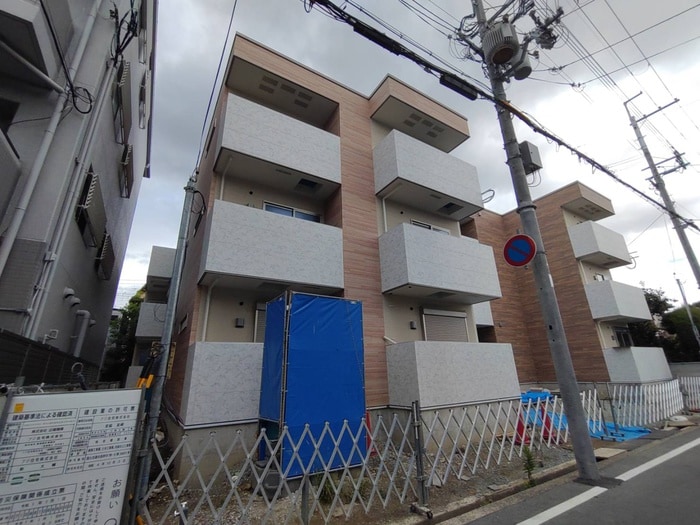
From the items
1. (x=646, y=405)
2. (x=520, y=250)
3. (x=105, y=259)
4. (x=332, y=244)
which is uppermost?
(x=105, y=259)

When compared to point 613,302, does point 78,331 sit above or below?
below

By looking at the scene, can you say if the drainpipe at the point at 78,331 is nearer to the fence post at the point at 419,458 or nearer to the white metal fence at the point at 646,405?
the fence post at the point at 419,458

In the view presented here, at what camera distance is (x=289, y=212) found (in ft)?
28.8

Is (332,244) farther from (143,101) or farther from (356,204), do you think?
(143,101)

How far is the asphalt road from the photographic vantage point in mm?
3363

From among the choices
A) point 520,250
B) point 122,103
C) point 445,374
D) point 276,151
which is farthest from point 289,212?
point 520,250

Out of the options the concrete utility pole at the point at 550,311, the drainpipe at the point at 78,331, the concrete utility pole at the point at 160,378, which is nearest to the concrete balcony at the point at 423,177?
the concrete utility pole at the point at 550,311

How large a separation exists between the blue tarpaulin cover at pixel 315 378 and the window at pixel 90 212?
14.9ft

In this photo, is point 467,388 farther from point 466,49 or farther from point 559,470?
point 466,49

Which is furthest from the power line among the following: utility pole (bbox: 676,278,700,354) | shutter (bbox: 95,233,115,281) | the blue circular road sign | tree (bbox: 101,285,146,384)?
tree (bbox: 101,285,146,384)

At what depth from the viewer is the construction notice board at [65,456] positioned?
208 centimetres

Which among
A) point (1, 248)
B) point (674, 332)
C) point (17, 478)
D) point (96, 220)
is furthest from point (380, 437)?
point (674, 332)

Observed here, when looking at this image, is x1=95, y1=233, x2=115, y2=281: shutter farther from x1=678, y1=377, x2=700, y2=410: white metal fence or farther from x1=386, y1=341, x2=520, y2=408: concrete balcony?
Answer: x1=678, y1=377, x2=700, y2=410: white metal fence

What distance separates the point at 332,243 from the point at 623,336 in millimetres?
15581
